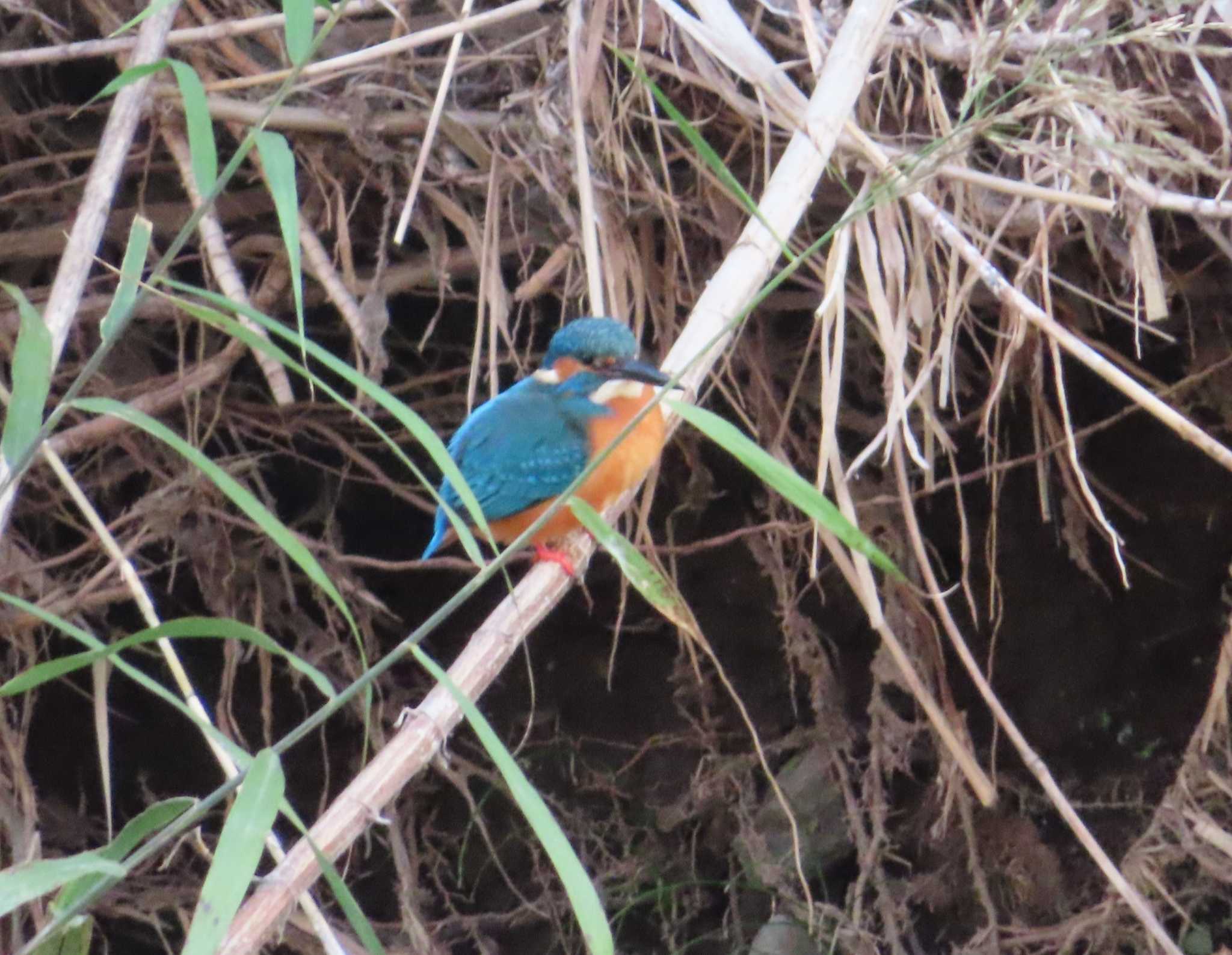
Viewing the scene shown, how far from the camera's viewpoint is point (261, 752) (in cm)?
94

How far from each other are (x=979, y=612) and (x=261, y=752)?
73.8 inches

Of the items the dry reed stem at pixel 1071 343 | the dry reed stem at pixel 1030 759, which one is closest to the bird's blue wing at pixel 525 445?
the dry reed stem at pixel 1030 759

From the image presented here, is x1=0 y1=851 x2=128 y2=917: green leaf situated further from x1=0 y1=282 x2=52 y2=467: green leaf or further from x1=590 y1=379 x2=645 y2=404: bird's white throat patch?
x1=590 y1=379 x2=645 y2=404: bird's white throat patch

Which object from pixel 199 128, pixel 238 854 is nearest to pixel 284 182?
pixel 199 128

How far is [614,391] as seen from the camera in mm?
2029

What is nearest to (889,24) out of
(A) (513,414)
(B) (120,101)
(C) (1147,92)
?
(C) (1147,92)

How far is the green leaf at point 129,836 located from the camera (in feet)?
3.36

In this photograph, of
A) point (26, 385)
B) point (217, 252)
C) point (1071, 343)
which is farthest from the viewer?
point (217, 252)

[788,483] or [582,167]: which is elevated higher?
[582,167]

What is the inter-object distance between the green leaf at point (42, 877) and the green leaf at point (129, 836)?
93mm

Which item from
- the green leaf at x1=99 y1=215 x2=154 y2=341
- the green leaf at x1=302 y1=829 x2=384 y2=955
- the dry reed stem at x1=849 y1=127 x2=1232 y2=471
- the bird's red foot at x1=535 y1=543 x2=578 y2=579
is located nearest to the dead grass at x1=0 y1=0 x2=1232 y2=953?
the dry reed stem at x1=849 y1=127 x2=1232 y2=471

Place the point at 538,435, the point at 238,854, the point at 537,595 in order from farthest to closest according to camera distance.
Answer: the point at 538,435
the point at 537,595
the point at 238,854

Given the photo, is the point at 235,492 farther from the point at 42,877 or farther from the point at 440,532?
the point at 440,532

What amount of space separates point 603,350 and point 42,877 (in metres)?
1.05
